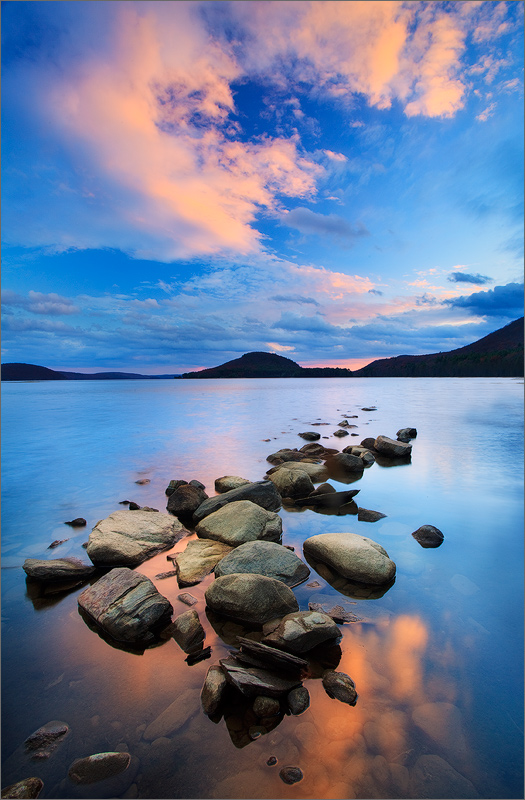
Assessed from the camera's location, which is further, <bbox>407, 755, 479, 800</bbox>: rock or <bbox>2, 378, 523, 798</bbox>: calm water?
<bbox>2, 378, 523, 798</bbox>: calm water

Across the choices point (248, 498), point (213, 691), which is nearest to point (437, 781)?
point (213, 691)

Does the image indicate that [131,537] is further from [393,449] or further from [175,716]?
[393,449]

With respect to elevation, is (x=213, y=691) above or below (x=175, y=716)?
above

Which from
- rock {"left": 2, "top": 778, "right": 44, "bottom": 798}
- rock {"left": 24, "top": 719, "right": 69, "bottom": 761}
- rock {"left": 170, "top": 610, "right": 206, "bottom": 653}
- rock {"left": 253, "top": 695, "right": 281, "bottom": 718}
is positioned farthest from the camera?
rock {"left": 170, "top": 610, "right": 206, "bottom": 653}

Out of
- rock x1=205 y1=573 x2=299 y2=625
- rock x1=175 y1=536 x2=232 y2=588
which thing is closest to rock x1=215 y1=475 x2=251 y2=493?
rock x1=175 y1=536 x2=232 y2=588

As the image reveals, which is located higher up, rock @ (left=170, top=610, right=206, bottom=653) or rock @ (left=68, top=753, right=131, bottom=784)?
rock @ (left=170, top=610, right=206, bottom=653)

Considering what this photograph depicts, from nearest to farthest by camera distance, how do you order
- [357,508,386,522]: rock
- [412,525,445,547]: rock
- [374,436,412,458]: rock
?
[412,525,445,547]: rock
[357,508,386,522]: rock
[374,436,412,458]: rock

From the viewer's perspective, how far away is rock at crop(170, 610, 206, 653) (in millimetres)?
4547

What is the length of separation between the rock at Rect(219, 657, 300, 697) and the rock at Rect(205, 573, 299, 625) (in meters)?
0.85

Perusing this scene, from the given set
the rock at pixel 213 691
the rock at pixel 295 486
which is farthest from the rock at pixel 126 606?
the rock at pixel 295 486

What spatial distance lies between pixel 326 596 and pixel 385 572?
112cm

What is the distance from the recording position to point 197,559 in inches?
259

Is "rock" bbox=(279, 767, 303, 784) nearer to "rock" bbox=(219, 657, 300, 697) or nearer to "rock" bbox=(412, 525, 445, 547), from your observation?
"rock" bbox=(219, 657, 300, 697)

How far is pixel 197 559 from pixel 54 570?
7.86ft
